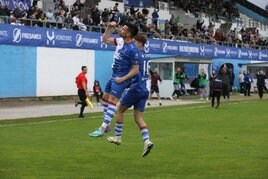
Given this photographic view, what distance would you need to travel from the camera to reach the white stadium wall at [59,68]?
34625mm

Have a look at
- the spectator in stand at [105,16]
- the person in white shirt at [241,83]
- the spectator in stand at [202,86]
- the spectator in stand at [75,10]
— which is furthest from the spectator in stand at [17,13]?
the person in white shirt at [241,83]

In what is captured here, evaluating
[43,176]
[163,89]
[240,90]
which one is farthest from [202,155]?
[240,90]

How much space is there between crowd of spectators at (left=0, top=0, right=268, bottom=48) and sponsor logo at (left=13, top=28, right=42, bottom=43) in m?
0.76

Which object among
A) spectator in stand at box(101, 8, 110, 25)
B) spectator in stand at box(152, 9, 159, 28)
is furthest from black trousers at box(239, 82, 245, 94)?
spectator in stand at box(101, 8, 110, 25)

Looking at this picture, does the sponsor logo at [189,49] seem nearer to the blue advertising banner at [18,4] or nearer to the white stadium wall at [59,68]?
the white stadium wall at [59,68]

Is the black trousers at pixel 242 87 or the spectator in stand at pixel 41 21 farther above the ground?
the spectator in stand at pixel 41 21

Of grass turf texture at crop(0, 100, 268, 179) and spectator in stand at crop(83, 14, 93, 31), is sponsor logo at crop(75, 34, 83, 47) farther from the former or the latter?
grass turf texture at crop(0, 100, 268, 179)

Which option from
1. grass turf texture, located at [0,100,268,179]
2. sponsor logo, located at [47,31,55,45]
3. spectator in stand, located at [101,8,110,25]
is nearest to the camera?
grass turf texture, located at [0,100,268,179]

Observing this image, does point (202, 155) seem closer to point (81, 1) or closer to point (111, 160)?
point (111, 160)

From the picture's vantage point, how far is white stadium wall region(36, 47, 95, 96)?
1363 inches

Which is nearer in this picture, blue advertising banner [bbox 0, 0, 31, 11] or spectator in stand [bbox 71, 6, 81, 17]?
blue advertising banner [bbox 0, 0, 31, 11]

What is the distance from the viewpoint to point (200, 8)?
64000 millimetres

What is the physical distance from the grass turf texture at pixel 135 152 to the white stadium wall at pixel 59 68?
15.6 meters

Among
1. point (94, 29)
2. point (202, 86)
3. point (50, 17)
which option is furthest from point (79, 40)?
point (202, 86)
